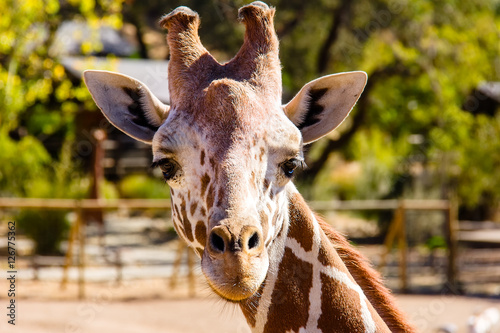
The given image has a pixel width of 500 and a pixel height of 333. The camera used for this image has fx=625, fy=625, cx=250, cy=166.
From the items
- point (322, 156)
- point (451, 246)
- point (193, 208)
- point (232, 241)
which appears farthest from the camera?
point (322, 156)

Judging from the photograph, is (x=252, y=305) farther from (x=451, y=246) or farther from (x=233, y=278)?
(x=451, y=246)

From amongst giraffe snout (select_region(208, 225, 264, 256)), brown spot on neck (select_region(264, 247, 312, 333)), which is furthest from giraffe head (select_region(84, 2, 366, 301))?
brown spot on neck (select_region(264, 247, 312, 333))

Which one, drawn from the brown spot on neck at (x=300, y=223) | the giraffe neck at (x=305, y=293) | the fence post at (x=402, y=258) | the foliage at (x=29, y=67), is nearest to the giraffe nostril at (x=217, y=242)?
the giraffe neck at (x=305, y=293)

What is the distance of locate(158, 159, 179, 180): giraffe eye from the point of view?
249 cm

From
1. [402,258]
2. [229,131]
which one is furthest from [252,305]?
[402,258]

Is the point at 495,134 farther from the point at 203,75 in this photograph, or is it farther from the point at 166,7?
the point at 203,75

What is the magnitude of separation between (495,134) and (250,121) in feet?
49.3

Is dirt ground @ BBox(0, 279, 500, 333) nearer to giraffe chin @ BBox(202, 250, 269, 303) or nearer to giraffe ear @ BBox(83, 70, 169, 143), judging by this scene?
giraffe ear @ BBox(83, 70, 169, 143)

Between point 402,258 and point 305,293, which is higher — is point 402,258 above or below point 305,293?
below

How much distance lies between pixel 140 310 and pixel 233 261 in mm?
8943

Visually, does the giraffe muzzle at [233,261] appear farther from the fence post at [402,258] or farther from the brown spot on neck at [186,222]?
the fence post at [402,258]

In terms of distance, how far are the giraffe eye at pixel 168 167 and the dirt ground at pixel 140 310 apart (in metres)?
6.15

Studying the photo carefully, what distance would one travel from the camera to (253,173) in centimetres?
235

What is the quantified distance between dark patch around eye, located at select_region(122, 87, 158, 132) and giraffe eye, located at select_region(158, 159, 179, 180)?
0.30 meters
